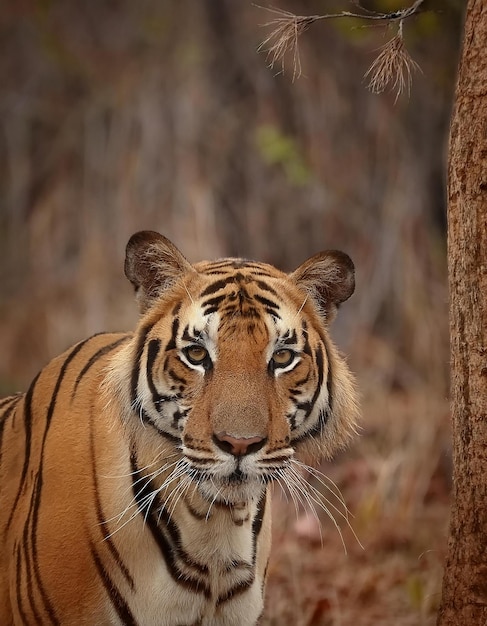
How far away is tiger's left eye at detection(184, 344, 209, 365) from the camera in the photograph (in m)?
3.47

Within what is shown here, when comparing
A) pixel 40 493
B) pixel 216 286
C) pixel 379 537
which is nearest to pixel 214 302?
pixel 216 286

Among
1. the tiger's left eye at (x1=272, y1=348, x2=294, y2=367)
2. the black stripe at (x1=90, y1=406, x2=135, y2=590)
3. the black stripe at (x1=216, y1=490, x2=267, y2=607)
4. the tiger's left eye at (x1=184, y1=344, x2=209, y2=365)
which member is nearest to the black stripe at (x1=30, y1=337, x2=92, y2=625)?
the black stripe at (x1=90, y1=406, x2=135, y2=590)

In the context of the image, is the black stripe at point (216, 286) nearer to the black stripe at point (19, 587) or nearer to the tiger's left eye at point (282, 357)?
the tiger's left eye at point (282, 357)

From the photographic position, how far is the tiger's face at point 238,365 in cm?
330

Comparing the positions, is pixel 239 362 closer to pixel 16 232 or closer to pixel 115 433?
pixel 115 433

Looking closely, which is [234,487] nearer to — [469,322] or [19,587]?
[469,322]

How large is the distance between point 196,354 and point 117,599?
37.7 inches

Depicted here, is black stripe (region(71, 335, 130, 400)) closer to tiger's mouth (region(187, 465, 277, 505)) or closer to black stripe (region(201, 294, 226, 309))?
black stripe (region(201, 294, 226, 309))

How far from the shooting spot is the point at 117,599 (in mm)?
3625

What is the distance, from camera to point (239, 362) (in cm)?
339

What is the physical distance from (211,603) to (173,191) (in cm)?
644

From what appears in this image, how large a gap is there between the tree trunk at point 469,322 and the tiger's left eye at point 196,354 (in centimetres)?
85

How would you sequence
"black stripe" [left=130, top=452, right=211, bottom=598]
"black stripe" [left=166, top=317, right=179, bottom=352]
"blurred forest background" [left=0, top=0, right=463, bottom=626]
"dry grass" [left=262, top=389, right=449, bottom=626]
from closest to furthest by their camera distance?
"black stripe" [left=166, top=317, right=179, bottom=352] < "black stripe" [left=130, top=452, right=211, bottom=598] < "dry grass" [left=262, top=389, right=449, bottom=626] < "blurred forest background" [left=0, top=0, right=463, bottom=626]

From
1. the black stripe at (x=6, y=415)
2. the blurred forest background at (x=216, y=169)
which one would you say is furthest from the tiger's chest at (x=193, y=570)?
the blurred forest background at (x=216, y=169)
